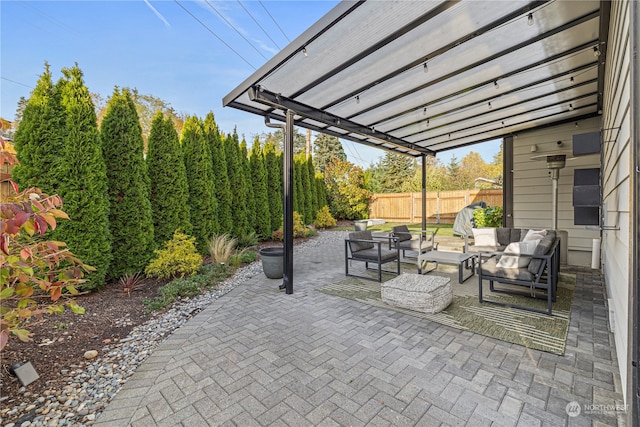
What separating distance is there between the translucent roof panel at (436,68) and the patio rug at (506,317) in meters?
2.94

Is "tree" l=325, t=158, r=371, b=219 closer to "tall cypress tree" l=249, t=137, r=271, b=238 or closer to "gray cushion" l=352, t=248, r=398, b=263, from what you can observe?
"tall cypress tree" l=249, t=137, r=271, b=238

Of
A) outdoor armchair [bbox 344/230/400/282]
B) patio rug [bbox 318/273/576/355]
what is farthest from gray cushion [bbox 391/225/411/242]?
patio rug [bbox 318/273/576/355]

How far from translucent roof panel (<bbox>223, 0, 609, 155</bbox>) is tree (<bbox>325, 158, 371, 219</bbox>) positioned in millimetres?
9351

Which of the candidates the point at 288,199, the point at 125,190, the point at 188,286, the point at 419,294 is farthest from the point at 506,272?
the point at 125,190

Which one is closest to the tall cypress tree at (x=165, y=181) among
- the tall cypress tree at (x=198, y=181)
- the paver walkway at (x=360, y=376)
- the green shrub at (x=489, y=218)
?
the tall cypress tree at (x=198, y=181)

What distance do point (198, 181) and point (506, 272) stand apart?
599 centimetres

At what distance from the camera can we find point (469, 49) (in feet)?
9.65

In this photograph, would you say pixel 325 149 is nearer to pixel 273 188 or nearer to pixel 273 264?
pixel 273 188

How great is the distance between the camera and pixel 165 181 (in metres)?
5.30

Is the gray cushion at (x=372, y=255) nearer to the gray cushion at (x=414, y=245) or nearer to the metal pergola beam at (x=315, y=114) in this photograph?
the gray cushion at (x=414, y=245)

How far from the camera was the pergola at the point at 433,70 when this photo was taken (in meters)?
2.46

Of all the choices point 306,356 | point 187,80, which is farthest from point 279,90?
point 187,80

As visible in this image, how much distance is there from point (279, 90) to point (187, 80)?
44.5 feet

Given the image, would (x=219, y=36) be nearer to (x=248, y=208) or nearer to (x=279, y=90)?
(x=248, y=208)
